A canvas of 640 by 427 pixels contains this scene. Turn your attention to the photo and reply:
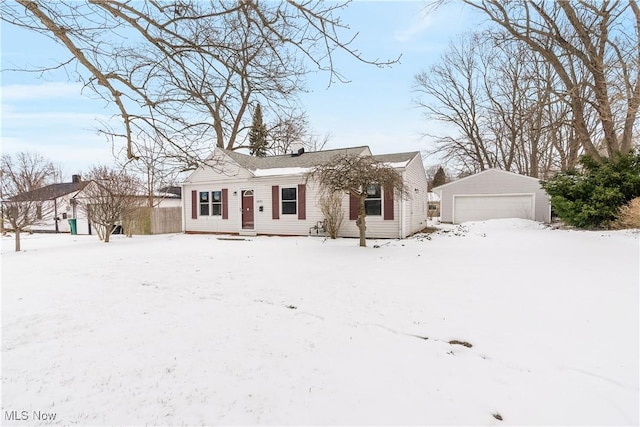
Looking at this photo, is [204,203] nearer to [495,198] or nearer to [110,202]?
[110,202]

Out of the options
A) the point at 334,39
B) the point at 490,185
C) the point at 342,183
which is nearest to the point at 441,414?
the point at 334,39

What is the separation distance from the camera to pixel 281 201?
13.2 meters

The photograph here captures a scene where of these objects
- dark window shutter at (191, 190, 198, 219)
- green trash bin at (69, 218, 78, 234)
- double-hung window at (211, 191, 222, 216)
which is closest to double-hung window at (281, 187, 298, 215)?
double-hung window at (211, 191, 222, 216)

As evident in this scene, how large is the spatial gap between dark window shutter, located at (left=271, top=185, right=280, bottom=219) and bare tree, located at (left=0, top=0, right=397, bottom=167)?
28.9 ft

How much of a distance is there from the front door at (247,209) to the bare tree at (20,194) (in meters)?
7.97

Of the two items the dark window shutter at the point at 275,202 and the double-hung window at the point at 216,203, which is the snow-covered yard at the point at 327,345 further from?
the double-hung window at the point at 216,203

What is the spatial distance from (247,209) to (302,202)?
2875mm

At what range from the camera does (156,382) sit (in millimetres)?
2545

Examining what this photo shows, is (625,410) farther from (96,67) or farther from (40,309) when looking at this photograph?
(40,309)

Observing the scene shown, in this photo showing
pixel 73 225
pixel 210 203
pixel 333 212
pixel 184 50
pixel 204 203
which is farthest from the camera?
Answer: pixel 73 225

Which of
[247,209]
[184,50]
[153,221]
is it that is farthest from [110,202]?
[184,50]

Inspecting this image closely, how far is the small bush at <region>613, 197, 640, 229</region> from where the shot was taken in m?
9.03

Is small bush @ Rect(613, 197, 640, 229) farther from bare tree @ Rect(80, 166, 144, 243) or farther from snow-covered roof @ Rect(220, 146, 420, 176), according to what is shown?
bare tree @ Rect(80, 166, 144, 243)

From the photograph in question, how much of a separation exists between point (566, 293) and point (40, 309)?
7.74m
